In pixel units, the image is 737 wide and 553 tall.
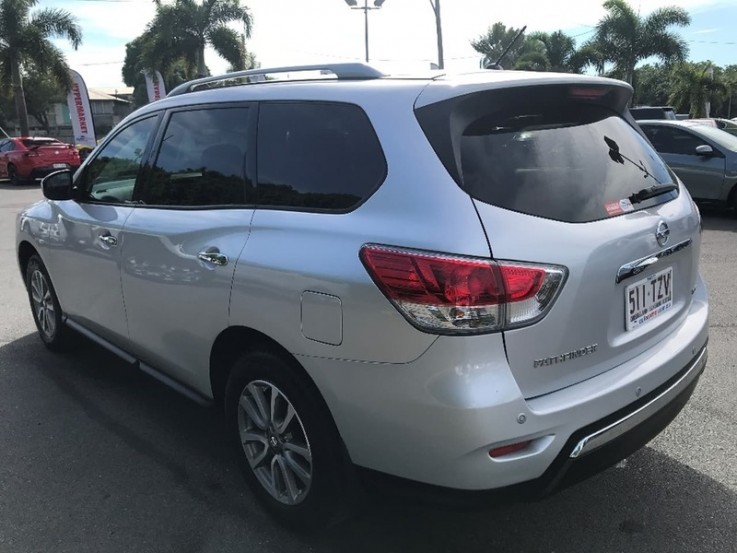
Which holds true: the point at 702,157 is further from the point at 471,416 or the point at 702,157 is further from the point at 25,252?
the point at 471,416

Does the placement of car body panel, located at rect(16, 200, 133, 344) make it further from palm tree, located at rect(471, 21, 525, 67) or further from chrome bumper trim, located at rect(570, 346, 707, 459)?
palm tree, located at rect(471, 21, 525, 67)

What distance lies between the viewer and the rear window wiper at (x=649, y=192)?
265cm

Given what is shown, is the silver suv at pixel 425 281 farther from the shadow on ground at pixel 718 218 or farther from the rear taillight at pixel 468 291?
the shadow on ground at pixel 718 218

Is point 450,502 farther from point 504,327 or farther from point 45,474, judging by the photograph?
point 45,474

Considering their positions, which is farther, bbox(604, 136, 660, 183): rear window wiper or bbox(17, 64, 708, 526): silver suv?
bbox(604, 136, 660, 183): rear window wiper

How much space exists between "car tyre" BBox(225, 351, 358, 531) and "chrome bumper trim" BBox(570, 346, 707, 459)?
2.71 ft

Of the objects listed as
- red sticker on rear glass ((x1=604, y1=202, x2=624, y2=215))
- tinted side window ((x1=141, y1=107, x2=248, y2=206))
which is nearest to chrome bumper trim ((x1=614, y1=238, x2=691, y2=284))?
red sticker on rear glass ((x1=604, y1=202, x2=624, y2=215))

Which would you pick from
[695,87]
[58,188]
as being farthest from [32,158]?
[695,87]

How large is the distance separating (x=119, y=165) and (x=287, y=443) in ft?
6.99

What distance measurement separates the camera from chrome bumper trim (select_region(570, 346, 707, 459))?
2.25 m

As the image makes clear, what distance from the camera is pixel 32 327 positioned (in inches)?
224

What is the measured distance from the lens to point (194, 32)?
30297mm

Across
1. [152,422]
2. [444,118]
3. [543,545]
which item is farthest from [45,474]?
[444,118]

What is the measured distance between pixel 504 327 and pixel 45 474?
252 centimetres
